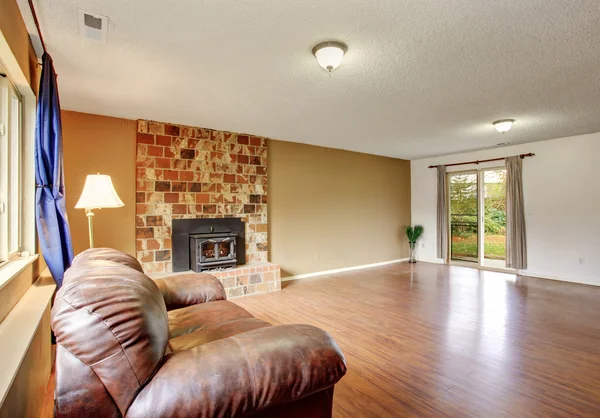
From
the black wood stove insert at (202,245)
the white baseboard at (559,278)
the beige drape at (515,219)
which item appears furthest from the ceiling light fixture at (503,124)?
the black wood stove insert at (202,245)

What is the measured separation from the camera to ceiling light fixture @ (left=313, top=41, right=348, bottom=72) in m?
2.31

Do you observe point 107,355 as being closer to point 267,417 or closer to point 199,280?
point 267,417

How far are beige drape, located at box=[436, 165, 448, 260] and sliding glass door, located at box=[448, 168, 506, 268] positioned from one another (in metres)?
0.15

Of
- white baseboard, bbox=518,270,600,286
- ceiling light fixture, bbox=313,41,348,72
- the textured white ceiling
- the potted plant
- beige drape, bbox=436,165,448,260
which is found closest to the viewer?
the textured white ceiling

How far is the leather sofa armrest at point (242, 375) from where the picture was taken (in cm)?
102

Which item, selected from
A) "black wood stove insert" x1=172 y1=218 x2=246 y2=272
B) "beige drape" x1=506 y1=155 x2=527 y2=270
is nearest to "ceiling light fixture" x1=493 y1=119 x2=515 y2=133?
"beige drape" x1=506 y1=155 x2=527 y2=270

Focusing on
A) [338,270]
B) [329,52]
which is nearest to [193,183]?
[329,52]

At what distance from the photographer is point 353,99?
11.3ft

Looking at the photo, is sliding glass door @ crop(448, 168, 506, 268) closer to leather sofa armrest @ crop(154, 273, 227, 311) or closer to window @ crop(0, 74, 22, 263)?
leather sofa armrest @ crop(154, 273, 227, 311)

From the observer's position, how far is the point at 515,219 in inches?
227

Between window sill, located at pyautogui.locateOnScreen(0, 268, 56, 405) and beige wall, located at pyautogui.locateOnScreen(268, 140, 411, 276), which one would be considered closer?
window sill, located at pyautogui.locateOnScreen(0, 268, 56, 405)

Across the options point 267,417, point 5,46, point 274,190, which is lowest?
point 267,417

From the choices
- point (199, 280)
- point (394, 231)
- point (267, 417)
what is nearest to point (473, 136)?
point (394, 231)

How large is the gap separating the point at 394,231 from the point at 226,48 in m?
5.95
